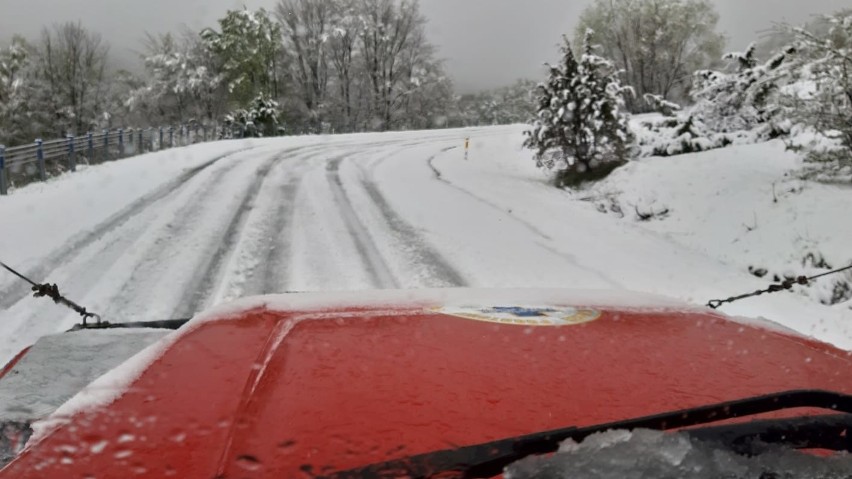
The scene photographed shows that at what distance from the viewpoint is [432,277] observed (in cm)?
700

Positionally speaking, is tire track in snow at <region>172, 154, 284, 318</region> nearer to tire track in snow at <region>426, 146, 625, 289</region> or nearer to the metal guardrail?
tire track in snow at <region>426, 146, 625, 289</region>

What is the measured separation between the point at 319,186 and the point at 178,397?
1221 cm

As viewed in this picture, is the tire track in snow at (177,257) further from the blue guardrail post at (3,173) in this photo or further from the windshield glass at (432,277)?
the blue guardrail post at (3,173)

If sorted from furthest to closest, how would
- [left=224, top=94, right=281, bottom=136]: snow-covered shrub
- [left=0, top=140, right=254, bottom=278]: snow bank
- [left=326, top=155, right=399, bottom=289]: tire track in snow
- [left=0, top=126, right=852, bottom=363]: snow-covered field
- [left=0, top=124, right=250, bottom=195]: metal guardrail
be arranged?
[left=224, top=94, right=281, bottom=136]: snow-covered shrub → [left=0, top=124, right=250, bottom=195]: metal guardrail → [left=0, top=140, right=254, bottom=278]: snow bank → [left=326, top=155, right=399, bottom=289]: tire track in snow → [left=0, top=126, right=852, bottom=363]: snow-covered field

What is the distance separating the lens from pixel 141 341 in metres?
2.40

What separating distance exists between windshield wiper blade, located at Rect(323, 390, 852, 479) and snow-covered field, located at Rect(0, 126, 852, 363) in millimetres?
5042

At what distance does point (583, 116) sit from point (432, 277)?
9210 mm

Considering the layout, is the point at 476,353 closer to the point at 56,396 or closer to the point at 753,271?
the point at 56,396

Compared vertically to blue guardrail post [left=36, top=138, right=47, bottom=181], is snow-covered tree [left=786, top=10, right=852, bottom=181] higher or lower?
higher

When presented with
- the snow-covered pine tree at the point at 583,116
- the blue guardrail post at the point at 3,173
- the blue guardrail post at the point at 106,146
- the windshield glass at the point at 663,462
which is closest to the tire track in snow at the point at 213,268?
the windshield glass at the point at 663,462

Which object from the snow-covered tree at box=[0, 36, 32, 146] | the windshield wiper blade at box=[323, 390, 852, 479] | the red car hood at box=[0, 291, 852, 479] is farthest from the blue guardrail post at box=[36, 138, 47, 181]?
the snow-covered tree at box=[0, 36, 32, 146]

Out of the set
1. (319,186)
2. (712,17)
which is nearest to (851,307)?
(319,186)

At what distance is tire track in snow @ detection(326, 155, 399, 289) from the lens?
268 inches

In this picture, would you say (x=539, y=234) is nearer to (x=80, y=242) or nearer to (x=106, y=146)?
(x=80, y=242)
